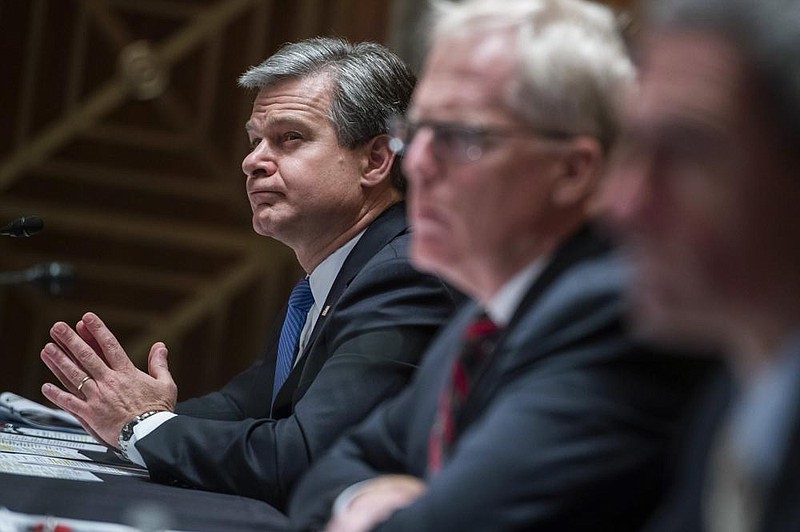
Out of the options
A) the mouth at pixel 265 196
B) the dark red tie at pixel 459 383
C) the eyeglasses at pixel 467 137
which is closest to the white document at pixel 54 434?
the mouth at pixel 265 196

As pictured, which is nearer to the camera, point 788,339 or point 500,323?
point 788,339

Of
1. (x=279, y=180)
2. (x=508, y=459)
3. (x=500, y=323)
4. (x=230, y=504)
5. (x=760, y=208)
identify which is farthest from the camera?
(x=279, y=180)

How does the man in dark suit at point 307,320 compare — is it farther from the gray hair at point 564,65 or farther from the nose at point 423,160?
the gray hair at point 564,65

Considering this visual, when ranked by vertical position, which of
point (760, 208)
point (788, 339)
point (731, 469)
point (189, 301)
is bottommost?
point (189, 301)

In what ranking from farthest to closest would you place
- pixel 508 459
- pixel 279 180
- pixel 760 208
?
1. pixel 279 180
2. pixel 508 459
3. pixel 760 208

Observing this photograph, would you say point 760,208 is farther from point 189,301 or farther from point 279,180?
point 189,301

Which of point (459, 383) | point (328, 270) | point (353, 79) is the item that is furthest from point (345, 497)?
point (353, 79)

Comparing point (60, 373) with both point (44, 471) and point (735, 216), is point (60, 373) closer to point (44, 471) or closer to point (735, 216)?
point (44, 471)

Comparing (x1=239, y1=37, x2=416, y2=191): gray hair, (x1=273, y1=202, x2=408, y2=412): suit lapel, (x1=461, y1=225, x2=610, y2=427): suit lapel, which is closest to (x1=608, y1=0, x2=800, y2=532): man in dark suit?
(x1=461, y1=225, x2=610, y2=427): suit lapel

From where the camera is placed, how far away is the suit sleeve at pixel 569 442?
58.6 inches

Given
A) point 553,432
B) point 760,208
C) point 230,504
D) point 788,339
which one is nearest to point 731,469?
point 788,339

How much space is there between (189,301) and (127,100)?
3.20 ft

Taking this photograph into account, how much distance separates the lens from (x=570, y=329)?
1.60 m

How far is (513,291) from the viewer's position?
69.1 inches
